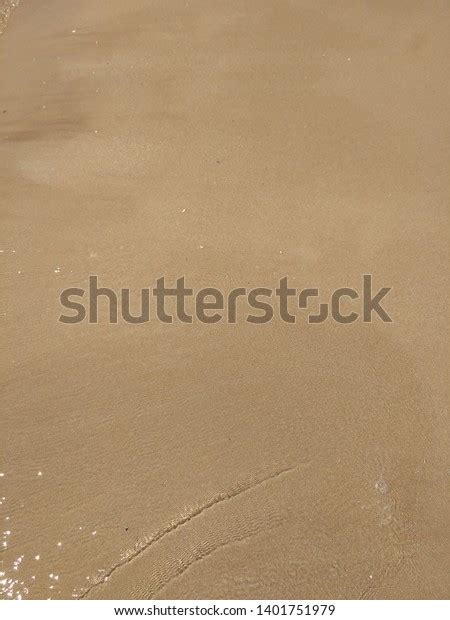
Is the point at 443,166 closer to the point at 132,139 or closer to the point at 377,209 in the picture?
the point at 377,209

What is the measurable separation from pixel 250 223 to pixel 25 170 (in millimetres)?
1538

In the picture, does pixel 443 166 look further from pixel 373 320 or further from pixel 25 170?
pixel 25 170

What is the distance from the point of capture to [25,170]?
362 cm

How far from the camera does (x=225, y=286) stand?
3.24m

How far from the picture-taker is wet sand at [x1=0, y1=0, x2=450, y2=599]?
8.51ft

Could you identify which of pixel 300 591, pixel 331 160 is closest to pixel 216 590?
pixel 300 591

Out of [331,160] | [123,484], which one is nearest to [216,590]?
[123,484]

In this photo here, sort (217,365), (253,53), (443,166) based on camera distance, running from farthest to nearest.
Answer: (253,53)
(443,166)
(217,365)

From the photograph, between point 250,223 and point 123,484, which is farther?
point 250,223

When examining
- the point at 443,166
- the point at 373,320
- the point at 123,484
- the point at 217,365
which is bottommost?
the point at 123,484

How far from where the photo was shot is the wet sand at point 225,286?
2.59 m

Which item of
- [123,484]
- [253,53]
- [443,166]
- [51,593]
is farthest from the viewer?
[253,53]

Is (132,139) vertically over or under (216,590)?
over

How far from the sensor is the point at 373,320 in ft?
10.3
